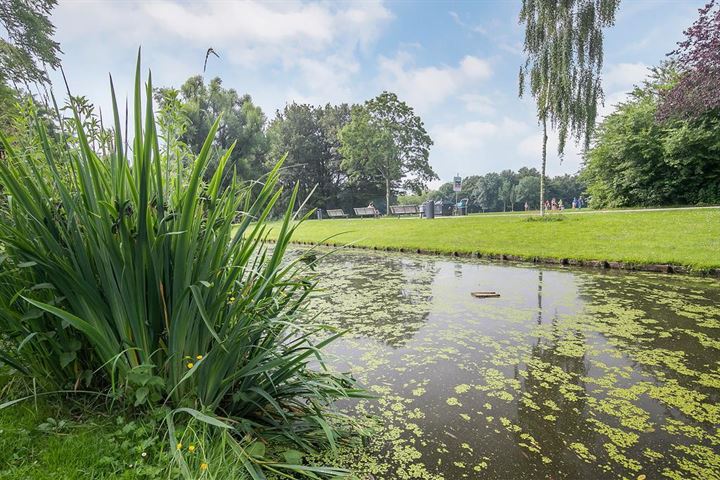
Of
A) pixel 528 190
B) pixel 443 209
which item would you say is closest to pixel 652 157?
pixel 443 209

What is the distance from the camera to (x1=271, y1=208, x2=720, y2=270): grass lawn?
6246 millimetres

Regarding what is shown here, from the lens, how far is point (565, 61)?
10273mm

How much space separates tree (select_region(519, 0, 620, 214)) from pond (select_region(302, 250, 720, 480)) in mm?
7710

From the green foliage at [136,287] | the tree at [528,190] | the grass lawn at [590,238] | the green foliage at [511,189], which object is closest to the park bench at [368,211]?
the grass lawn at [590,238]

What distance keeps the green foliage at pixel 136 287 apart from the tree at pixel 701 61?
11798mm

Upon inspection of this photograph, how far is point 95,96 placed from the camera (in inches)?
55.4

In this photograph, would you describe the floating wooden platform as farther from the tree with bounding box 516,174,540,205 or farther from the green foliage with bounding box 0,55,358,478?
the tree with bounding box 516,174,540,205

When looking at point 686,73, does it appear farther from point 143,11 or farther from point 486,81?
point 143,11

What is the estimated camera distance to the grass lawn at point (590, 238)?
20.5 ft

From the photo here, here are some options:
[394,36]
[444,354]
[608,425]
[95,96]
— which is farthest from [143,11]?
[394,36]

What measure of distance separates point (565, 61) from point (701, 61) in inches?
117

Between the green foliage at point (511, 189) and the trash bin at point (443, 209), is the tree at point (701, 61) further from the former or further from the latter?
the green foliage at point (511, 189)

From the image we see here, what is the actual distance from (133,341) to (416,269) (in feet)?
18.8

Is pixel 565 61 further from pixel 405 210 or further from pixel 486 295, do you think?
pixel 405 210
